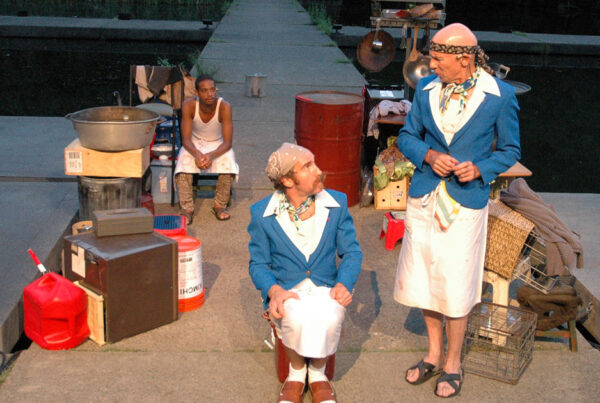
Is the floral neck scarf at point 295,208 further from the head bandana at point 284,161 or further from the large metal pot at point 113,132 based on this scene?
the large metal pot at point 113,132

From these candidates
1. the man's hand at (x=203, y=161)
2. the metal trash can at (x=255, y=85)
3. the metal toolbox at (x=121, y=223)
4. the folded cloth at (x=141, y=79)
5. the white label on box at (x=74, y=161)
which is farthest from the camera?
the metal trash can at (x=255, y=85)

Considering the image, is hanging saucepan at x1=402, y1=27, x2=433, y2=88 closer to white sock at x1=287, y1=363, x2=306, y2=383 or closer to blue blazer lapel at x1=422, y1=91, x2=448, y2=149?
blue blazer lapel at x1=422, y1=91, x2=448, y2=149

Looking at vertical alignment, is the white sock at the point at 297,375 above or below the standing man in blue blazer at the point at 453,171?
below

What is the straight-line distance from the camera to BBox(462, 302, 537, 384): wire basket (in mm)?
4348

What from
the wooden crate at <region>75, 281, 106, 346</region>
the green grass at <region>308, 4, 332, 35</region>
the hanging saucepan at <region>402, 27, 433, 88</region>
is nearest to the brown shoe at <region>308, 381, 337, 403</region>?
the wooden crate at <region>75, 281, 106, 346</region>

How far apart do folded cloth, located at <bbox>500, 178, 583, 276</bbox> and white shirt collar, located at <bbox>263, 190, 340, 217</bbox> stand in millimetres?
1505

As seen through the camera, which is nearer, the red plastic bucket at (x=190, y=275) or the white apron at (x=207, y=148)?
the red plastic bucket at (x=190, y=275)

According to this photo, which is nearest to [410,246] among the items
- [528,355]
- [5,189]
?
[528,355]

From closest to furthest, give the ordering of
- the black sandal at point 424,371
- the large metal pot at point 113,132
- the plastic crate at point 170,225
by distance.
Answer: the black sandal at point 424,371
the plastic crate at point 170,225
the large metal pot at point 113,132

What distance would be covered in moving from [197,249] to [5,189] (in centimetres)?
298

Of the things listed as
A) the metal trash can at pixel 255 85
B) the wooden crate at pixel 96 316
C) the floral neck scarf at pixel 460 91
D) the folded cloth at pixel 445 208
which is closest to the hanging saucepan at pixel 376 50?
the floral neck scarf at pixel 460 91

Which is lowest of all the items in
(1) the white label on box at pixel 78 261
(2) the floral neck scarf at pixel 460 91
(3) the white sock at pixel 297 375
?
(3) the white sock at pixel 297 375

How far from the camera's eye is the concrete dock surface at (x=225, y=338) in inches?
163

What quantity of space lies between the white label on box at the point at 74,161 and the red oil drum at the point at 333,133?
2072 mm
